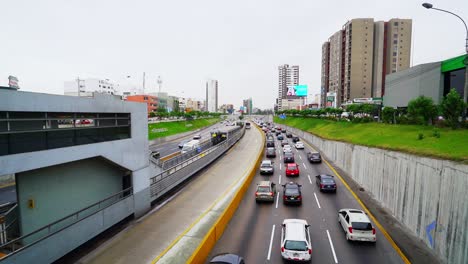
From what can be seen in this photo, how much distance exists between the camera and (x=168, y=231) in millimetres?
13320

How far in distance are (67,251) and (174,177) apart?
1074 centimetres

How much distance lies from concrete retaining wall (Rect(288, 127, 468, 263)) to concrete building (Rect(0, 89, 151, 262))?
15.6m

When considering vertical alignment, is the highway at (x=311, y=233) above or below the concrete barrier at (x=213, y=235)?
below

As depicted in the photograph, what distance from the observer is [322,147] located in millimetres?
40094

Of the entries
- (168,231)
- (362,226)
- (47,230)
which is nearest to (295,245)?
(362,226)

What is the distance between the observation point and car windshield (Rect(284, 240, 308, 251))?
405 inches

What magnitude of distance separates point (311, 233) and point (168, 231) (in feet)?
26.3

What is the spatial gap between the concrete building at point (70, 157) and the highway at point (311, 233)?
20.8ft

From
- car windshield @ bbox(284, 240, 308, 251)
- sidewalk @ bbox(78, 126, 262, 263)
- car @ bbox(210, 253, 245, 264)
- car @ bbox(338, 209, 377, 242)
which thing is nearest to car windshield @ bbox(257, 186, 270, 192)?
sidewalk @ bbox(78, 126, 262, 263)

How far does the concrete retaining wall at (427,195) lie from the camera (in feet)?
30.8

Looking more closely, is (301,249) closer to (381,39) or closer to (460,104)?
(460,104)

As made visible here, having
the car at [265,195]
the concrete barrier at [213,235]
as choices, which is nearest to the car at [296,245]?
the concrete barrier at [213,235]

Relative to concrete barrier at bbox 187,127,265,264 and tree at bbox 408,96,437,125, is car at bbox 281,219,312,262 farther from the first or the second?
tree at bbox 408,96,437,125

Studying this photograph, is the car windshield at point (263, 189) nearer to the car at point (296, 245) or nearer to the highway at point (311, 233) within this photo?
the highway at point (311, 233)
